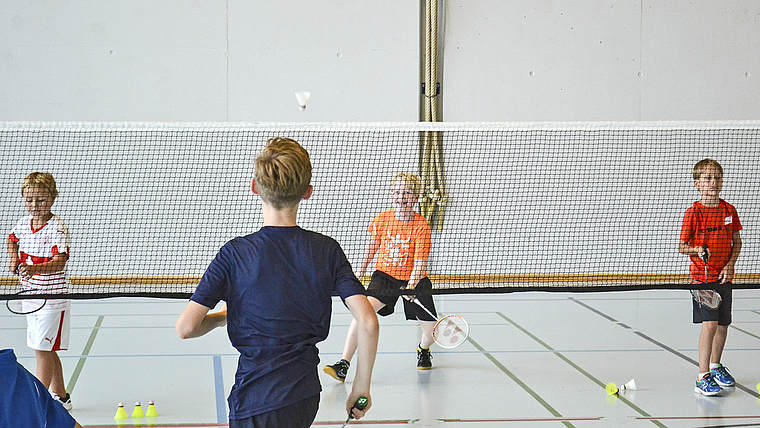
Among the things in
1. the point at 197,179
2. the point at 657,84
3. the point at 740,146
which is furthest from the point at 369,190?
the point at 740,146

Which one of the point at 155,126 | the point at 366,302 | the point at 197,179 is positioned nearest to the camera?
the point at 366,302

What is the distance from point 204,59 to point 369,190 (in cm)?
233

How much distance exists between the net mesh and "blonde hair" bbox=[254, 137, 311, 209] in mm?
5505

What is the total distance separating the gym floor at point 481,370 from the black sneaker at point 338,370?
6 centimetres

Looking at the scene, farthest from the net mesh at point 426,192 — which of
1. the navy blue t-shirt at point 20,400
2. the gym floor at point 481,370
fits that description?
the navy blue t-shirt at point 20,400

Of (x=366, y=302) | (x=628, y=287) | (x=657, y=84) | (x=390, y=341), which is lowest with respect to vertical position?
(x=390, y=341)

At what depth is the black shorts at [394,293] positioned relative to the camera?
167 inches

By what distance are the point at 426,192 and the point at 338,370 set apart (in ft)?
14.3

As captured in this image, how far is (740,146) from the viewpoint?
863cm

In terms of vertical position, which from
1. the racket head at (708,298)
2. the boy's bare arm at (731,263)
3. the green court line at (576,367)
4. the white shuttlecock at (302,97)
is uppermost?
the white shuttlecock at (302,97)

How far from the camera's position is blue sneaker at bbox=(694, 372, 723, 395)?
14.1ft

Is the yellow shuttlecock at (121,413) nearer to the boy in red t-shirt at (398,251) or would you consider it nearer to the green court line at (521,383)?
the boy in red t-shirt at (398,251)

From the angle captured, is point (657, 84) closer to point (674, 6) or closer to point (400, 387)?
point (674, 6)

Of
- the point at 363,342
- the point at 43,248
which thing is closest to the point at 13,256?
the point at 43,248
